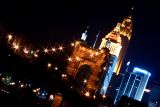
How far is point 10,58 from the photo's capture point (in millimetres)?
17469

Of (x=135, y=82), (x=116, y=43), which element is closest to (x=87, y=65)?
(x=116, y=43)

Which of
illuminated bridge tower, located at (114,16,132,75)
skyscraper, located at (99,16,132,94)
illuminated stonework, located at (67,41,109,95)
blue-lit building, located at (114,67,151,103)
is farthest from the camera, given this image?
blue-lit building, located at (114,67,151,103)

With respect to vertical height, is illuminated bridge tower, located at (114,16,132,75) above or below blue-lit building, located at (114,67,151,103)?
above

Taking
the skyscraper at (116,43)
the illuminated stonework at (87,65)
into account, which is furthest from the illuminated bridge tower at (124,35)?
the illuminated stonework at (87,65)

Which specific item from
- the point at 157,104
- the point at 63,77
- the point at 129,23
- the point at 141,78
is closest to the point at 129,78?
the point at 141,78

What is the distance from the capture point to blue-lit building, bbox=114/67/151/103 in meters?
134

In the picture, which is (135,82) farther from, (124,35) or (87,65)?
(87,65)

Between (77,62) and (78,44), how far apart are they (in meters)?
2.88

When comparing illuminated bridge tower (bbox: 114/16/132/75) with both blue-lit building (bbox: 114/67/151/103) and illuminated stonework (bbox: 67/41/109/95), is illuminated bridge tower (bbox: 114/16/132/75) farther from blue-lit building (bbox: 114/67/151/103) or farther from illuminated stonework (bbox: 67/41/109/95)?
illuminated stonework (bbox: 67/41/109/95)

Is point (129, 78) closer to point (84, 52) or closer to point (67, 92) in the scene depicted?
point (84, 52)

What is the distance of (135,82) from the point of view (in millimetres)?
136375

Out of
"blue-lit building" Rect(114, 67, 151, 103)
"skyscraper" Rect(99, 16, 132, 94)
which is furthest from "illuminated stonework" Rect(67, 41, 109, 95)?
"blue-lit building" Rect(114, 67, 151, 103)

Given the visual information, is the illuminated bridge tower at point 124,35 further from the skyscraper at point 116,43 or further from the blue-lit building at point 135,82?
the blue-lit building at point 135,82

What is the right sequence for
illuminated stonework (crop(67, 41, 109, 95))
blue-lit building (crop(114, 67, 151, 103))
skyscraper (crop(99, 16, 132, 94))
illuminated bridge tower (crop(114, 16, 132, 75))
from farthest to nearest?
1. blue-lit building (crop(114, 67, 151, 103))
2. illuminated bridge tower (crop(114, 16, 132, 75))
3. skyscraper (crop(99, 16, 132, 94))
4. illuminated stonework (crop(67, 41, 109, 95))
